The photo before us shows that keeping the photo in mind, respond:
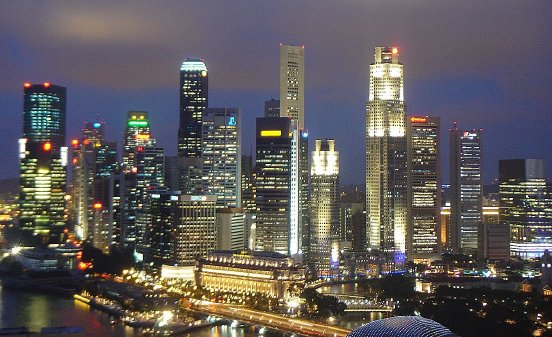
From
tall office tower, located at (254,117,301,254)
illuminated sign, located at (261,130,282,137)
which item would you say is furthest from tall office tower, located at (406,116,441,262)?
illuminated sign, located at (261,130,282,137)

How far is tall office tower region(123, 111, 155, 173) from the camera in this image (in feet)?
135

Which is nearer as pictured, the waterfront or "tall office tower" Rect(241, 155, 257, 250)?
the waterfront

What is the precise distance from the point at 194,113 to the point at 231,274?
13.0m

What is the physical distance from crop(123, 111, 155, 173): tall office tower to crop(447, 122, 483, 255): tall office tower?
15082 millimetres

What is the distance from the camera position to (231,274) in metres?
25.8

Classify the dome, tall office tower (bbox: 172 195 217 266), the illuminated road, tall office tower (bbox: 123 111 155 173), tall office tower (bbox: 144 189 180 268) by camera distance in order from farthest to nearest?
tall office tower (bbox: 123 111 155 173), tall office tower (bbox: 144 189 180 268), tall office tower (bbox: 172 195 217 266), the illuminated road, the dome

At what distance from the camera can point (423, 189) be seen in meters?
33.9

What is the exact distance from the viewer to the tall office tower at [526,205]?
3466 centimetres

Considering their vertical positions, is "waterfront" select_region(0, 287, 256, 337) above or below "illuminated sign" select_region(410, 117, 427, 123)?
below

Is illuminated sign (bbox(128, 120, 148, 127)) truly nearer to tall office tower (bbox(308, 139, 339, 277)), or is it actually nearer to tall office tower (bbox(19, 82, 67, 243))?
tall office tower (bbox(19, 82, 67, 243))

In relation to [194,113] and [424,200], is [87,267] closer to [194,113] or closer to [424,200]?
[194,113]

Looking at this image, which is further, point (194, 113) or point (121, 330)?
point (194, 113)

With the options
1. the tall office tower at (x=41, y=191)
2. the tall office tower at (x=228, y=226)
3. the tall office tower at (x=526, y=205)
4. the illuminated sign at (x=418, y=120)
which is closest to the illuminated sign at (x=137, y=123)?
the tall office tower at (x=41, y=191)

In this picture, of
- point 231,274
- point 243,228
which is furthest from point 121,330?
point 243,228
